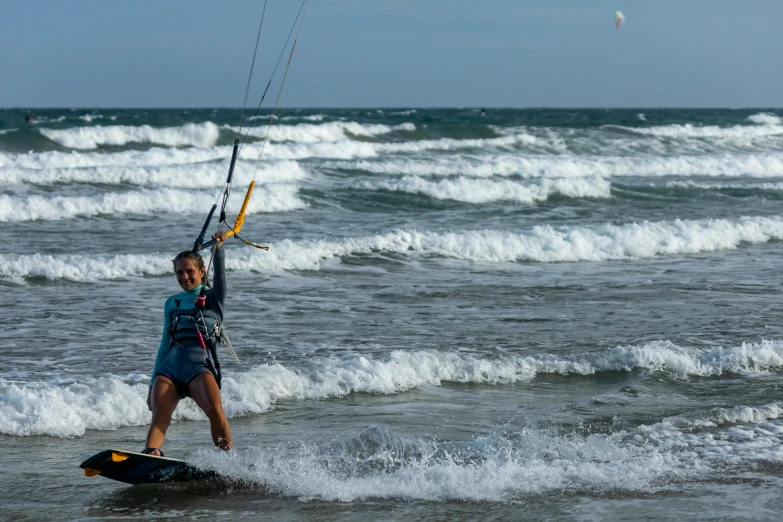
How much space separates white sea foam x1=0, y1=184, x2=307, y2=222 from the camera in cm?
1975

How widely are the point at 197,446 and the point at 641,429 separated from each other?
122 inches

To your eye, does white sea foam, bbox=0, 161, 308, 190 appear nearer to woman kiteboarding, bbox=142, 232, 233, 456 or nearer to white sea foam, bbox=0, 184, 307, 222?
white sea foam, bbox=0, 184, 307, 222

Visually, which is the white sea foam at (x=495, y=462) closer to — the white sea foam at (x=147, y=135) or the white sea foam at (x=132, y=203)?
the white sea foam at (x=132, y=203)

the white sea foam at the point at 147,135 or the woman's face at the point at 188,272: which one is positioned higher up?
the white sea foam at the point at 147,135

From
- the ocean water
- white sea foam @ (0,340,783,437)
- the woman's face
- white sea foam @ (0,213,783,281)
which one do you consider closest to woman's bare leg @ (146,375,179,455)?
the ocean water

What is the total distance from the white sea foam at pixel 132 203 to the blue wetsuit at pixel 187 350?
1496 centimetres

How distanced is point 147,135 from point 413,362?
129ft

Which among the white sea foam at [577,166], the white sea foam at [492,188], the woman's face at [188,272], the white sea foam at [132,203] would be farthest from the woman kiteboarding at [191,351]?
the white sea foam at [577,166]

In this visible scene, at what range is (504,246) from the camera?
1633 cm

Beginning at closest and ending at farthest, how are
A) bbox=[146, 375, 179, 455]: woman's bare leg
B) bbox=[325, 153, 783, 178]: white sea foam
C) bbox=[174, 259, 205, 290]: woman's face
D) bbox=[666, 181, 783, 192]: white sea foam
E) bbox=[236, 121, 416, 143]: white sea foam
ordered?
bbox=[146, 375, 179, 455]: woman's bare leg
bbox=[174, 259, 205, 290]: woman's face
bbox=[666, 181, 783, 192]: white sea foam
bbox=[325, 153, 783, 178]: white sea foam
bbox=[236, 121, 416, 143]: white sea foam

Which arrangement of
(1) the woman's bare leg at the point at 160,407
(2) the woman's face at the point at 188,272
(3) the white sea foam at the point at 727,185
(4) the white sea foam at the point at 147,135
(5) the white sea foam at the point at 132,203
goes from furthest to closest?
1. (4) the white sea foam at the point at 147,135
2. (3) the white sea foam at the point at 727,185
3. (5) the white sea foam at the point at 132,203
4. (2) the woman's face at the point at 188,272
5. (1) the woman's bare leg at the point at 160,407

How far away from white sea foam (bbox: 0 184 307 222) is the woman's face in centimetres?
→ 1494

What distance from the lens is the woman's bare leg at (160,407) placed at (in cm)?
548

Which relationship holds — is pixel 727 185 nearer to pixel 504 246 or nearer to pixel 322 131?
pixel 504 246
